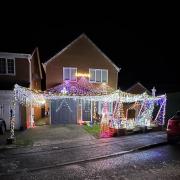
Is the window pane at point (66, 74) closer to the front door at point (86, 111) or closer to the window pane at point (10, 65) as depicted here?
the front door at point (86, 111)

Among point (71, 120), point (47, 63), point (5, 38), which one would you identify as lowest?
point (71, 120)

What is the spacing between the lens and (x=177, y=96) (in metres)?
19.6

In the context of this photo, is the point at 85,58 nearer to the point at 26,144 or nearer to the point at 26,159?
the point at 26,144

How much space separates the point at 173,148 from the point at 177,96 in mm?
8076

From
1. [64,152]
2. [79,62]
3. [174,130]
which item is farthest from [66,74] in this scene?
[174,130]

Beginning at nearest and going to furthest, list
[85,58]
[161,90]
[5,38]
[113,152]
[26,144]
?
[113,152], [26,144], [5,38], [85,58], [161,90]

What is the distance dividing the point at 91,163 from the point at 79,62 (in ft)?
50.2

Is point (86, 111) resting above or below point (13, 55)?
below

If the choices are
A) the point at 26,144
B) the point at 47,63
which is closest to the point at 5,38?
the point at 47,63

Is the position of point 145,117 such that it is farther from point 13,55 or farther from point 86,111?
point 13,55

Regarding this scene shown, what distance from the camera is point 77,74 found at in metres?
23.8

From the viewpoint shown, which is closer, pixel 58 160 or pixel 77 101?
pixel 58 160

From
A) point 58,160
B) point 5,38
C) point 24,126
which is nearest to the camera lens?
point 58,160

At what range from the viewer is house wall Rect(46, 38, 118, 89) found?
76.1 feet
